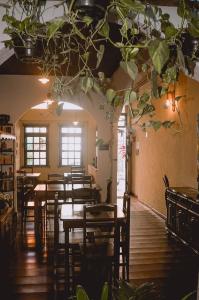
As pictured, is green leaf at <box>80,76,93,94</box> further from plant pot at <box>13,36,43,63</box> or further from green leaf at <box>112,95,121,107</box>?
plant pot at <box>13,36,43,63</box>

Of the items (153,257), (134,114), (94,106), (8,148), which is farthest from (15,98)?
(134,114)

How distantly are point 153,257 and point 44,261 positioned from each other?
1.62 m

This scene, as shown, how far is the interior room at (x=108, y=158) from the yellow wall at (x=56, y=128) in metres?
2.59

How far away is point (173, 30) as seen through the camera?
5.70 feet

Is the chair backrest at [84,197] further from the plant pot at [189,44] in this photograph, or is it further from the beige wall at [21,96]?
the plant pot at [189,44]

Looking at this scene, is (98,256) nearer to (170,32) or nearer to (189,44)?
(189,44)

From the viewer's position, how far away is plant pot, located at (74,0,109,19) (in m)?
2.26

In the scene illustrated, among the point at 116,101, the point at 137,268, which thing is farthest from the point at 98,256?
the point at 116,101

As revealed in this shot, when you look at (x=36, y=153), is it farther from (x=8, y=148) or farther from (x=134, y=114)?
(x=134, y=114)

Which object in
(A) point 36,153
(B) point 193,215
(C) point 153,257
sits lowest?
(C) point 153,257

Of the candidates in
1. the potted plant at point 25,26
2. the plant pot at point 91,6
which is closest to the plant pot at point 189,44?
the plant pot at point 91,6

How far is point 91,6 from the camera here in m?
2.27

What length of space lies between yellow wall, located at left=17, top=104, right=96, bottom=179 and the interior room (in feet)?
8.50

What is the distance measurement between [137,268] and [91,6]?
3.58 m
